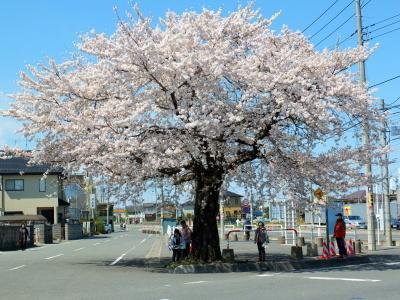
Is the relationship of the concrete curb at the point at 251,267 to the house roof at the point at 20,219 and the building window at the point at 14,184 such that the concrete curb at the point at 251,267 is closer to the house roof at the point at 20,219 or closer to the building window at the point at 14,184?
the house roof at the point at 20,219

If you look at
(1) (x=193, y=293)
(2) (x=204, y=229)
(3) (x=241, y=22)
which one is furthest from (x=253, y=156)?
(1) (x=193, y=293)

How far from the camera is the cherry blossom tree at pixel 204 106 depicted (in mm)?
17141

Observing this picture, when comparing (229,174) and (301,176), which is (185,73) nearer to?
(229,174)

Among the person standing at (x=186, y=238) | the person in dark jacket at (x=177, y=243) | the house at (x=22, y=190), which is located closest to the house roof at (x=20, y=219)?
the house at (x=22, y=190)

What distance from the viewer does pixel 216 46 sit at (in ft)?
58.6

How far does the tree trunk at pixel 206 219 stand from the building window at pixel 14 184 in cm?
4090

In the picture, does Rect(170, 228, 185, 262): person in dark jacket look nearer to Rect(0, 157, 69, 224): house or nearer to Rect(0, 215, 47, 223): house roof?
Rect(0, 215, 47, 223): house roof

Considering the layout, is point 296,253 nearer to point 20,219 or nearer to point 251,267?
point 251,267

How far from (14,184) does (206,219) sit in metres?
41.5

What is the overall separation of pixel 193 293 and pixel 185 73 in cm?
674

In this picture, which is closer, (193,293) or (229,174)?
(193,293)

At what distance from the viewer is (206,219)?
19750 mm

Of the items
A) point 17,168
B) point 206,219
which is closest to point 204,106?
point 206,219

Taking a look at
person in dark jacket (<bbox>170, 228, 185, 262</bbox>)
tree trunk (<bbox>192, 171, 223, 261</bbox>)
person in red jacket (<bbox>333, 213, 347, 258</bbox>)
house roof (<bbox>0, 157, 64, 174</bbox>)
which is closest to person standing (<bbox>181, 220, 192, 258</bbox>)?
person in dark jacket (<bbox>170, 228, 185, 262</bbox>)
